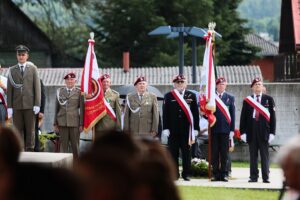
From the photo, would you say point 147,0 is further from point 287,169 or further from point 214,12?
point 287,169

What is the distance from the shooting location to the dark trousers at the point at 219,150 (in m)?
14.6

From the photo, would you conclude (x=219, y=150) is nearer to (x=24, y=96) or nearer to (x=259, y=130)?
(x=259, y=130)

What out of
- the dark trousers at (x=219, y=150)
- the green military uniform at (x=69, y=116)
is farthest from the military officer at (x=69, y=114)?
the dark trousers at (x=219, y=150)

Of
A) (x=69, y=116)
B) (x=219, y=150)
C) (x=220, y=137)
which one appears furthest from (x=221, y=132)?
(x=69, y=116)

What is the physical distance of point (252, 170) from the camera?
14.4 meters

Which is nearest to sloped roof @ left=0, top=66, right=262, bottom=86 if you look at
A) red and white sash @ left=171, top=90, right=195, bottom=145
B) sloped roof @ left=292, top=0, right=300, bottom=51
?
sloped roof @ left=292, top=0, right=300, bottom=51

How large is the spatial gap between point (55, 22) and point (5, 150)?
44.8 metres

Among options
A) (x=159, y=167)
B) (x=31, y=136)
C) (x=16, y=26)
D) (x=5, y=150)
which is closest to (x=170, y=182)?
(x=159, y=167)

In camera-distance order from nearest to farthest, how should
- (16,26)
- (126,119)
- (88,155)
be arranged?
1. (88,155)
2. (126,119)
3. (16,26)

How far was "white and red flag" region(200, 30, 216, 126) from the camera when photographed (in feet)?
47.8

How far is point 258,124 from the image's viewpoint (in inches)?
559

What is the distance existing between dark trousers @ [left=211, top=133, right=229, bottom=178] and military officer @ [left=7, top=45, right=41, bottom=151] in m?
2.82

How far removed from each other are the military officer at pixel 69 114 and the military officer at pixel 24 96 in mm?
1072

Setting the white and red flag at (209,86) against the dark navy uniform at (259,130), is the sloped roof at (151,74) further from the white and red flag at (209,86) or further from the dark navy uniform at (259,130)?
the dark navy uniform at (259,130)
